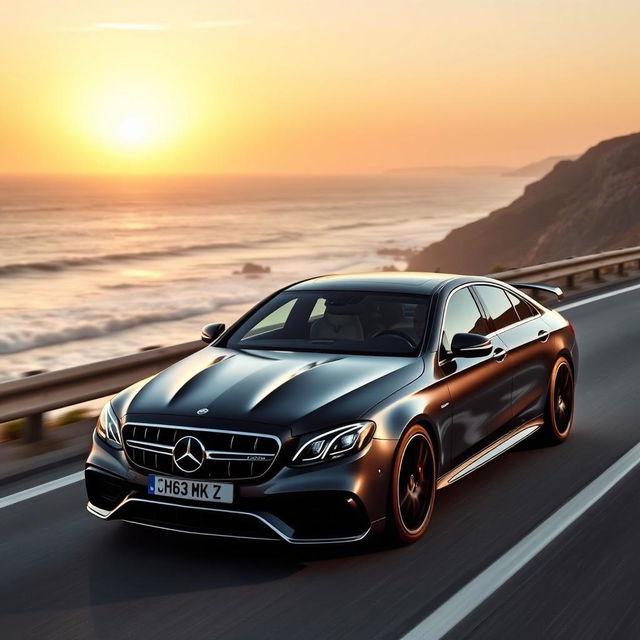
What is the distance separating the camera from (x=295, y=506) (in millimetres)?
5578

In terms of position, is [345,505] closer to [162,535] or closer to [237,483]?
[237,483]

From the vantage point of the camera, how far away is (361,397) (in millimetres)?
5945

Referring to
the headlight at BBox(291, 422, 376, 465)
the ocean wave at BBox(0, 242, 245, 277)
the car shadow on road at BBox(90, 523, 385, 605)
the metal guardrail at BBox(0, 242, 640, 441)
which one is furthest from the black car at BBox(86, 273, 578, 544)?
the ocean wave at BBox(0, 242, 245, 277)

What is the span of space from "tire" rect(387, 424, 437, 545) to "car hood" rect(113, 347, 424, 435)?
293mm

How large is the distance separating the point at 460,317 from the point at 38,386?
3322 mm

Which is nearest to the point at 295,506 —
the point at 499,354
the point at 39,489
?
the point at 499,354

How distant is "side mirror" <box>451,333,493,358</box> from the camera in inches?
265

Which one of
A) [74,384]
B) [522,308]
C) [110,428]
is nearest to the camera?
[110,428]

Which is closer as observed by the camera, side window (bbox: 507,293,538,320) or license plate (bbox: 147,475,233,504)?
license plate (bbox: 147,475,233,504)

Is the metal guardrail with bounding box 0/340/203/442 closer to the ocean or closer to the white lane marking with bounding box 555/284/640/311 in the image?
the ocean

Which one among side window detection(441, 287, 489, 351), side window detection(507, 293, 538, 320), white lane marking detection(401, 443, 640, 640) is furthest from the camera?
side window detection(507, 293, 538, 320)

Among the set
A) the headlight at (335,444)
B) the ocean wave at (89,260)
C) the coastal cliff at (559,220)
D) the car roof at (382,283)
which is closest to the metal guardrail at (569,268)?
the car roof at (382,283)

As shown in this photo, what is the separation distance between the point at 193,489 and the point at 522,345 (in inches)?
123

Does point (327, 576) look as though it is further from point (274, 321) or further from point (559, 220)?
point (559, 220)
